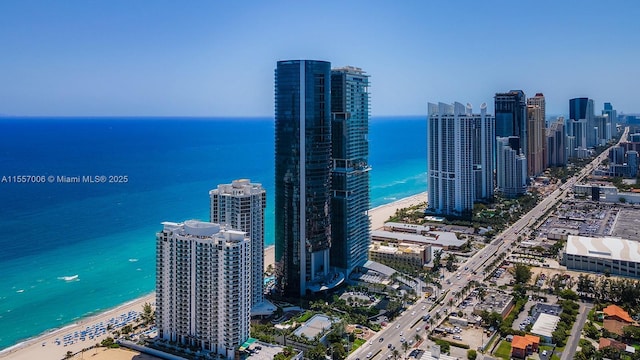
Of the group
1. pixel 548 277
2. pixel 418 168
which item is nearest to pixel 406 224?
pixel 548 277

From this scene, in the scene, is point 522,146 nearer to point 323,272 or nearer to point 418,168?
point 418,168

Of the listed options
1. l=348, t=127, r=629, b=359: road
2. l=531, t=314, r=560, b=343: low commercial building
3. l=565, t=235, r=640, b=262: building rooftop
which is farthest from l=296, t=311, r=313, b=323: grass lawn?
l=565, t=235, r=640, b=262: building rooftop

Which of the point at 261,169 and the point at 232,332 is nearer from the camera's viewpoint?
the point at 232,332

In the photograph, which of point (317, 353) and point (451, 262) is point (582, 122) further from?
point (317, 353)

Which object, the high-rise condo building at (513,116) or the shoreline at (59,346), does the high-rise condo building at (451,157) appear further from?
the shoreline at (59,346)

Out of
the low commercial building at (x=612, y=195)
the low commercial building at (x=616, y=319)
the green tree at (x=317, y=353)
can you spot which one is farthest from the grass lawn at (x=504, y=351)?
the low commercial building at (x=612, y=195)

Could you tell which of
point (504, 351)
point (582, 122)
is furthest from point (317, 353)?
point (582, 122)
